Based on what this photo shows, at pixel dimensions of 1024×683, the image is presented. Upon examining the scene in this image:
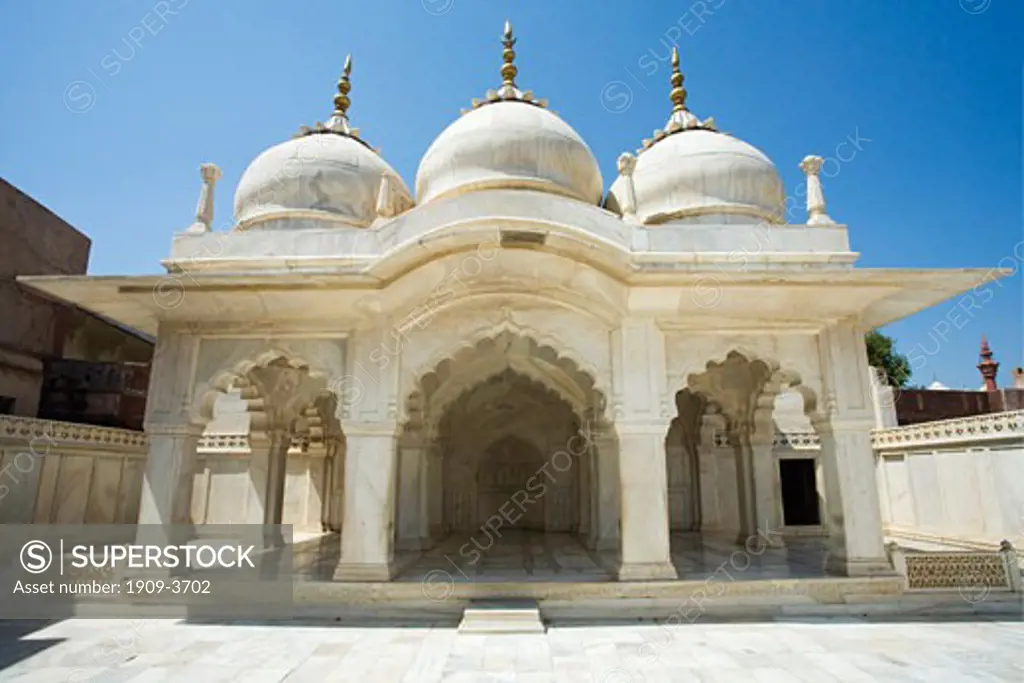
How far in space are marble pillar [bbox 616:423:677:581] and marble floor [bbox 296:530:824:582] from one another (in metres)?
0.46

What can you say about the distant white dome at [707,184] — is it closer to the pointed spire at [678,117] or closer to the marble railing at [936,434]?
the pointed spire at [678,117]

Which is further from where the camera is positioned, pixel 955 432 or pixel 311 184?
pixel 955 432

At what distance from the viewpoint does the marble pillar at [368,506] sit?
23.4 ft

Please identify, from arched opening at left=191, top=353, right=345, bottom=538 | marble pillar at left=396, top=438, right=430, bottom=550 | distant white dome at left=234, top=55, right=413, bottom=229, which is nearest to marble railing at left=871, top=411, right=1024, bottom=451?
marble pillar at left=396, top=438, right=430, bottom=550

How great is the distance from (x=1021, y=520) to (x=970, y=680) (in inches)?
282

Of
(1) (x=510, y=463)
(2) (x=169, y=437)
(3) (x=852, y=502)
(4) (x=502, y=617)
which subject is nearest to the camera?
(4) (x=502, y=617)

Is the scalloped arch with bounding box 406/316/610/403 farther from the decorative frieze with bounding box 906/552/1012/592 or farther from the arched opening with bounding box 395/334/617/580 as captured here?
the decorative frieze with bounding box 906/552/1012/592

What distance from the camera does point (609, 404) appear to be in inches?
299

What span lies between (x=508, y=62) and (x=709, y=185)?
5518mm

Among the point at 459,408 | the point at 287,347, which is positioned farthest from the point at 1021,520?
the point at 287,347

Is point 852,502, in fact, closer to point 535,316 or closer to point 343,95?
point 535,316

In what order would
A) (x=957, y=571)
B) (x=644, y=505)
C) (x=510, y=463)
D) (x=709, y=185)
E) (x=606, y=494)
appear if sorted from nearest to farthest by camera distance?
(x=957, y=571) → (x=644, y=505) → (x=606, y=494) → (x=709, y=185) → (x=510, y=463)

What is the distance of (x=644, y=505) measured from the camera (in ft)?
23.9

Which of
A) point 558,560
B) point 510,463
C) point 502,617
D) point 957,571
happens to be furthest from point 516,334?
point 510,463
